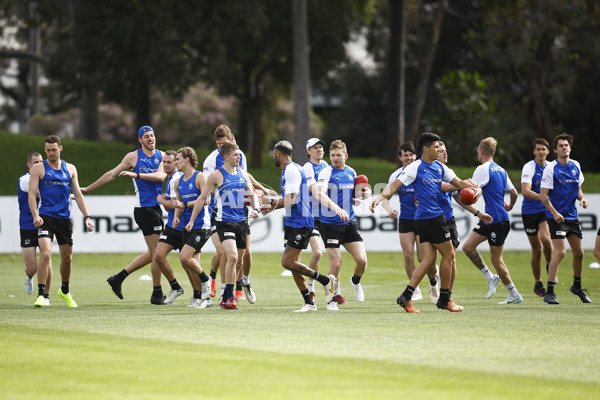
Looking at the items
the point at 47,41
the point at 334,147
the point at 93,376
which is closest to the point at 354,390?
the point at 93,376

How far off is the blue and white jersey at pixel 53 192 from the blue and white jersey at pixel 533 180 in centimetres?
680

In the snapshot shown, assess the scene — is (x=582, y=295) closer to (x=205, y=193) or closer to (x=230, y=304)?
(x=230, y=304)

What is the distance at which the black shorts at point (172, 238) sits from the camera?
13.9 m

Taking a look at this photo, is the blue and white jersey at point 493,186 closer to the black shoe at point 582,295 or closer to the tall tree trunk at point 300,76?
the black shoe at point 582,295

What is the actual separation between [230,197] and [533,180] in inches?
205

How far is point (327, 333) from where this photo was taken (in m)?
10.5

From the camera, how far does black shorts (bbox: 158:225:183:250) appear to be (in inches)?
548

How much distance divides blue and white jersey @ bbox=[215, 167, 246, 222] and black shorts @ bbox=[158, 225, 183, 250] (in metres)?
1.09

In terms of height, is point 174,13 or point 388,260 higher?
point 174,13

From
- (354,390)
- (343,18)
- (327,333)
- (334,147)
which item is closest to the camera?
(354,390)

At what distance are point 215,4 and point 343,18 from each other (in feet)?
19.1

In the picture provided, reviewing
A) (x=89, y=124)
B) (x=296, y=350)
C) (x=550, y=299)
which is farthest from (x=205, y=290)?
(x=89, y=124)

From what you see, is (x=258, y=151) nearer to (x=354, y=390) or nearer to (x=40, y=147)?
(x=40, y=147)

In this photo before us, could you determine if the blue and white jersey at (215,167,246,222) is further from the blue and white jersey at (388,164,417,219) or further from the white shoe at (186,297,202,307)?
the blue and white jersey at (388,164,417,219)
